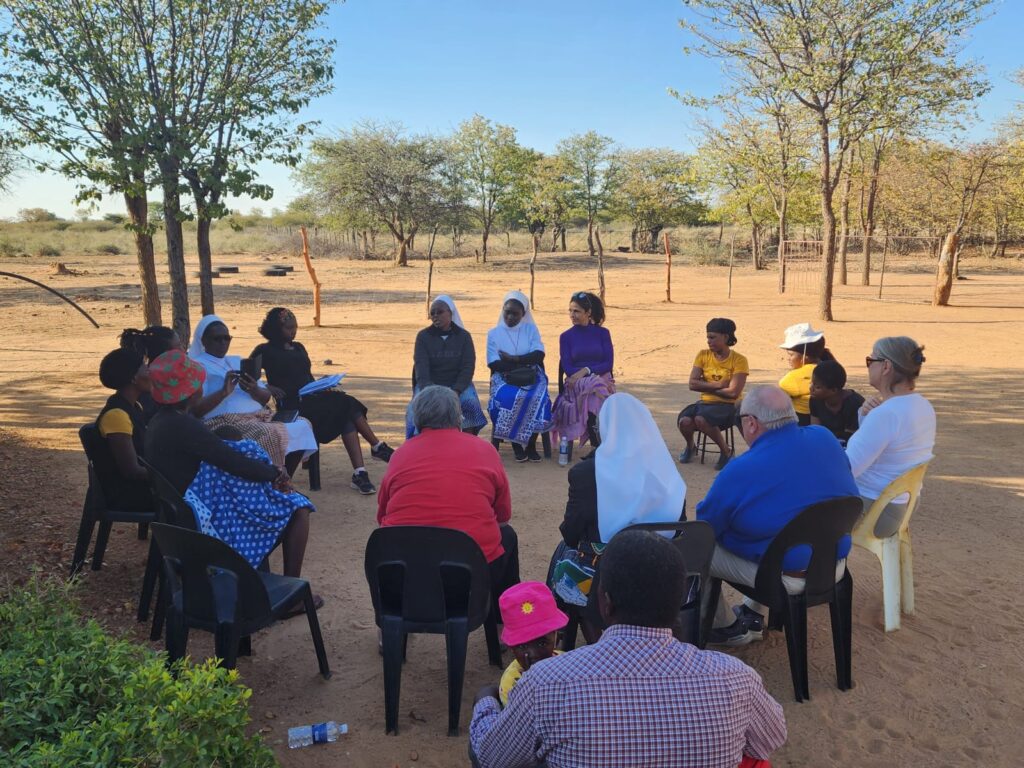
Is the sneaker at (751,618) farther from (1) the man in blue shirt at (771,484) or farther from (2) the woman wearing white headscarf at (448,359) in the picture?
(2) the woman wearing white headscarf at (448,359)

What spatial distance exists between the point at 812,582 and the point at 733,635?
0.68 m

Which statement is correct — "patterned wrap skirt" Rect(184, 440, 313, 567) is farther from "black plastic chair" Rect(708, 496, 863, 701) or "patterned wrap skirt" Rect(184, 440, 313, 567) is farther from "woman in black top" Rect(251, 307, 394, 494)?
"woman in black top" Rect(251, 307, 394, 494)

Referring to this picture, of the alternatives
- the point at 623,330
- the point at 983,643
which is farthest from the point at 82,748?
the point at 623,330

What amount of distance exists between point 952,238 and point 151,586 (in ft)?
70.2

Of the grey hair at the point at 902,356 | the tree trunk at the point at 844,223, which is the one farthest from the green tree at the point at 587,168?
the grey hair at the point at 902,356

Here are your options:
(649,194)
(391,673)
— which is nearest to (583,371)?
(391,673)

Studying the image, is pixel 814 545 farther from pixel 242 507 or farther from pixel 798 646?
pixel 242 507

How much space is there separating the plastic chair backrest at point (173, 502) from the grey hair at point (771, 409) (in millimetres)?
2739

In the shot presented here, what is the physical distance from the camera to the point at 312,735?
3.30 m

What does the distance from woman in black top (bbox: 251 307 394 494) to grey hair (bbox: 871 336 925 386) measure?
13.8 feet

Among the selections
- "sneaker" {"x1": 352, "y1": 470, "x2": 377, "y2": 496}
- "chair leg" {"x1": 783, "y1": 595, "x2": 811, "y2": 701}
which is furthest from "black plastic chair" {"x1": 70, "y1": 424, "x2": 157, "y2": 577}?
"chair leg" {"x1": 783, "y1": 595, "x2": 811, "y2": 701}

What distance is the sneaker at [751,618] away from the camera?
413cm

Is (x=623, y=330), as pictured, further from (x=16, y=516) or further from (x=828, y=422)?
(x=16, y=516)

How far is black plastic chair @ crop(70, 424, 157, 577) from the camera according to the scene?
4594 millimetres
